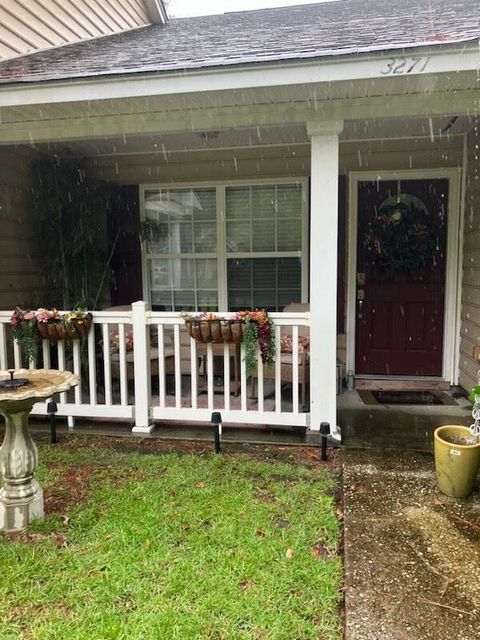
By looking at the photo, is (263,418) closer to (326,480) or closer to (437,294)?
(326,480)

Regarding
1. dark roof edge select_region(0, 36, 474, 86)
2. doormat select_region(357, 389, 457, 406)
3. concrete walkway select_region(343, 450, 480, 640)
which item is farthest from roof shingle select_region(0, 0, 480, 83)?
doormat select_region(357, 389, 457, 406)

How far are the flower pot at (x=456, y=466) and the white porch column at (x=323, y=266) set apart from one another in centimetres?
90

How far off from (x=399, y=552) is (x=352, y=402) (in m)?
2.28

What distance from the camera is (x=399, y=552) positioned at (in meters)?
2.11

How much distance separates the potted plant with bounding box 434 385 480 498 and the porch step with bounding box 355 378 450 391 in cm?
207

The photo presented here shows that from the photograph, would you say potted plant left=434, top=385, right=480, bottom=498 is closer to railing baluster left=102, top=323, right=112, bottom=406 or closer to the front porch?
the front porch

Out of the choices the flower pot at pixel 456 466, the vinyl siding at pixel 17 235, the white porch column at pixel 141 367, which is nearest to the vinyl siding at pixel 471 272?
the flower pot at pixel 456 466

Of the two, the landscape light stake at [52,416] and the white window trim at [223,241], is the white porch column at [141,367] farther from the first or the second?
the white window trim at [223,241]

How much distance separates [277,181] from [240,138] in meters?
0.64

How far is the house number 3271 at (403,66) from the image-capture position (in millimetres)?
2646

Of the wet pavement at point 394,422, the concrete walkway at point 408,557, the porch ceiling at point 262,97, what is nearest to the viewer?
the concrete walkway at point 408,557

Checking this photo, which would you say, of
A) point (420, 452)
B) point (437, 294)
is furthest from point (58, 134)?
point (437, 294)

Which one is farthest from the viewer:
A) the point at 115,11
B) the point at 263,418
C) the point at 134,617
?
the point at 115,11

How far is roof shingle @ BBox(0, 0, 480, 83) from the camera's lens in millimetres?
2879
